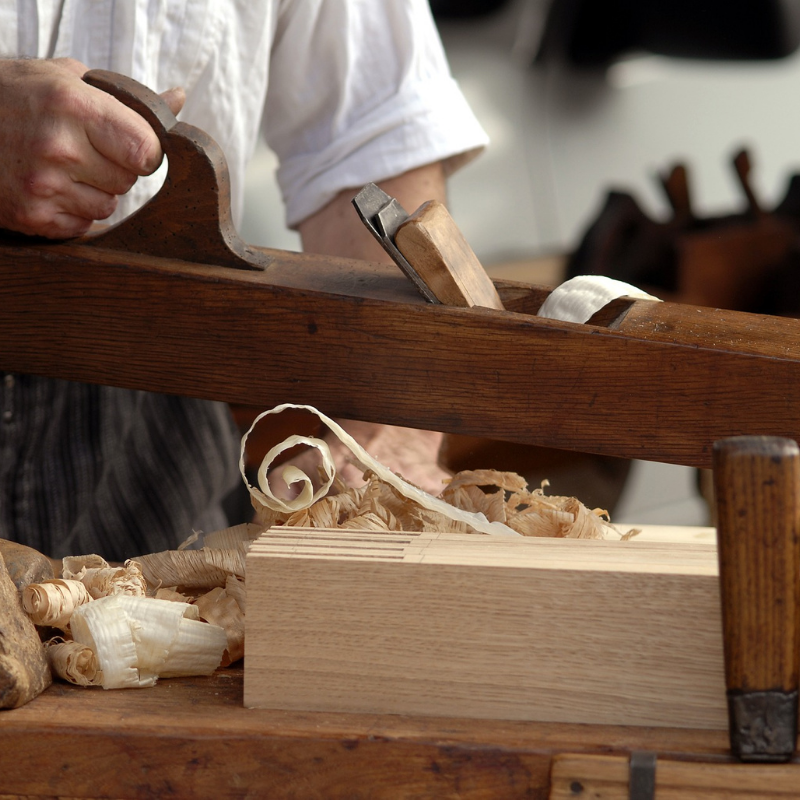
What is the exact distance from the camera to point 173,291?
0.72 meters

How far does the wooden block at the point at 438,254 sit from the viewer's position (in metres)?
0.67

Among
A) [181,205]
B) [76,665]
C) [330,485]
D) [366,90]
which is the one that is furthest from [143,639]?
[366,90]

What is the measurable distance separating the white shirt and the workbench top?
0.65 metres

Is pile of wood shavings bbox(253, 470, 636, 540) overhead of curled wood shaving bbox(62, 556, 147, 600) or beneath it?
overhead

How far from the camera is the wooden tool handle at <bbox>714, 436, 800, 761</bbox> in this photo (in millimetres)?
469

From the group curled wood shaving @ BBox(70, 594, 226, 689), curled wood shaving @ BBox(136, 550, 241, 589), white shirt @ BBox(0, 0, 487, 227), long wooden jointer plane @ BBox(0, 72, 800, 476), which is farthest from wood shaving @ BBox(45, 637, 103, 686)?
white shirt @ BBox(0, 0, 487, 227)

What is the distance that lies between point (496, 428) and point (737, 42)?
2.19 meters

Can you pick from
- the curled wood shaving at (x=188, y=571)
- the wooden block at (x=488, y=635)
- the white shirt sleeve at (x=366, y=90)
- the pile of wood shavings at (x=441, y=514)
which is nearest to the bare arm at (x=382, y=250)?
the white shirt sleeve at (x=366, y=90)

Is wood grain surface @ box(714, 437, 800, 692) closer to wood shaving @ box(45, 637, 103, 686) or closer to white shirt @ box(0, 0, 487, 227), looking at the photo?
wood shaving @ box(45, 637, 103, 686)

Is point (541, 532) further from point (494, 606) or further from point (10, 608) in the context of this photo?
point (10, 608)

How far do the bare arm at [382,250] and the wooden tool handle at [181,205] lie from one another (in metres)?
0.31

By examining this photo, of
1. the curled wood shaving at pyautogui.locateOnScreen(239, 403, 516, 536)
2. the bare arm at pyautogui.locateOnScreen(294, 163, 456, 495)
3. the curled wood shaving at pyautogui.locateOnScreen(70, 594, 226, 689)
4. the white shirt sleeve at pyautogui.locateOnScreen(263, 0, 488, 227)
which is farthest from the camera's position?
the white shirt sleeve at pyautogui.locateOnScreen(263, 0, 488, 227)

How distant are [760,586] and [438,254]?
0.31m

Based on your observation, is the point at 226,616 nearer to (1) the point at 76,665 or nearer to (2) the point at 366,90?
(1) the point at 76,665
